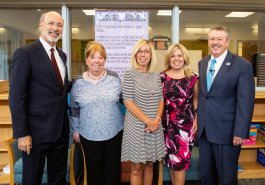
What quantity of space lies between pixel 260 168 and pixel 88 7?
3.22m

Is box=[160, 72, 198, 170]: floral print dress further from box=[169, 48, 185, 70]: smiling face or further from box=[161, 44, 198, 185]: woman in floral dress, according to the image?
box=[169, 48, 185, 70]: smiling face

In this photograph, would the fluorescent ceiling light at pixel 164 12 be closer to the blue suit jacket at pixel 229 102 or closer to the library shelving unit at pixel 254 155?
the library shelving unit at pixel 254 155

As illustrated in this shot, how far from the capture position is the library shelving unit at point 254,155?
3.39 meters

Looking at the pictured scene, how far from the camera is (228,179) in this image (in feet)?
7.13

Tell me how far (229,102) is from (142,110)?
0.70 m

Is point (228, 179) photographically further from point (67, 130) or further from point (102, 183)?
point (67, 130)

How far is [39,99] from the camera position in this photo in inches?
74.9

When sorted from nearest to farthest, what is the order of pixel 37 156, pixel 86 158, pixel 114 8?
pixel 37 156 < pixel 86 158 < pixel 114 8

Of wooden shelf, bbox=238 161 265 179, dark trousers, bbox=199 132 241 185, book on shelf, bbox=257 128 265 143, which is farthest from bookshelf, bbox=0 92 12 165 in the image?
book on shelf, bbox=257 128 265 143

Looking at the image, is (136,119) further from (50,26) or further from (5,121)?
(5,121)

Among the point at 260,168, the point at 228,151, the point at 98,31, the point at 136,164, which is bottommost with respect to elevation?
the point at 260,168

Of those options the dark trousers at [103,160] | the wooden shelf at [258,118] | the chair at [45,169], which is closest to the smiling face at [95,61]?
the dark trousers at [103,160]

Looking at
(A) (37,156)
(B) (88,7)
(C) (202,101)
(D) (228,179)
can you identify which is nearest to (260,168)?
(D) (228,179)

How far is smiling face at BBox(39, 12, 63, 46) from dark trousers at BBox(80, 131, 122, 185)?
87cm
